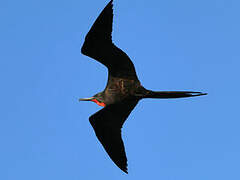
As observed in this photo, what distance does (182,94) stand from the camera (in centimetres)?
698

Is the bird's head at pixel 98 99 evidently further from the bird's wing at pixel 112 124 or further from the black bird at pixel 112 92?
the bird's wing at pixel 112 124

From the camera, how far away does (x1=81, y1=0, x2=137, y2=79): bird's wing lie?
714cm

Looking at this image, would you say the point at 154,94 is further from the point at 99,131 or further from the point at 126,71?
the point at 99,131

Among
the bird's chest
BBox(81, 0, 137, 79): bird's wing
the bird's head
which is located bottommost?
the bird's head

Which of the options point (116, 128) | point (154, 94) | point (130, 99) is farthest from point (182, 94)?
point (116, 128)

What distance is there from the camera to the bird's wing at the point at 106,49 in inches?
281

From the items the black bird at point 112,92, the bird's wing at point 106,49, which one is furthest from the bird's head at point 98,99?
the bird's wing at point 106,49

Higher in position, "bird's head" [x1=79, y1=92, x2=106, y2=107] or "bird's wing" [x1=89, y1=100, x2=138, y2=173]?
"bird's head" [x1=79, y1=92, x2=106, y2=107]

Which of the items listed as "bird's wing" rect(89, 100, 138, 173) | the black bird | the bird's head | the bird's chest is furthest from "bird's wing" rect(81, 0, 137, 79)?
"bird's wing" rect(89, 100, 138, 173)

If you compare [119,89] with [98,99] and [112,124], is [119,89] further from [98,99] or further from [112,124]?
[112,124]

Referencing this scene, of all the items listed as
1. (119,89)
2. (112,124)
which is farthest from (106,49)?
(112,124)

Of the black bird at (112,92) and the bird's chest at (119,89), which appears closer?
the black bird at (112,92)

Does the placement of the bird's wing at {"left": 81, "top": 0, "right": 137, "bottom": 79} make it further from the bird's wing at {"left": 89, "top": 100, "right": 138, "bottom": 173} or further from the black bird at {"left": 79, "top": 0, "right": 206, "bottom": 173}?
the bird's wing at {"left": 89, "top": 100, "right": 138, "bottom": 173}

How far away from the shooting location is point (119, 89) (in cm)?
775
